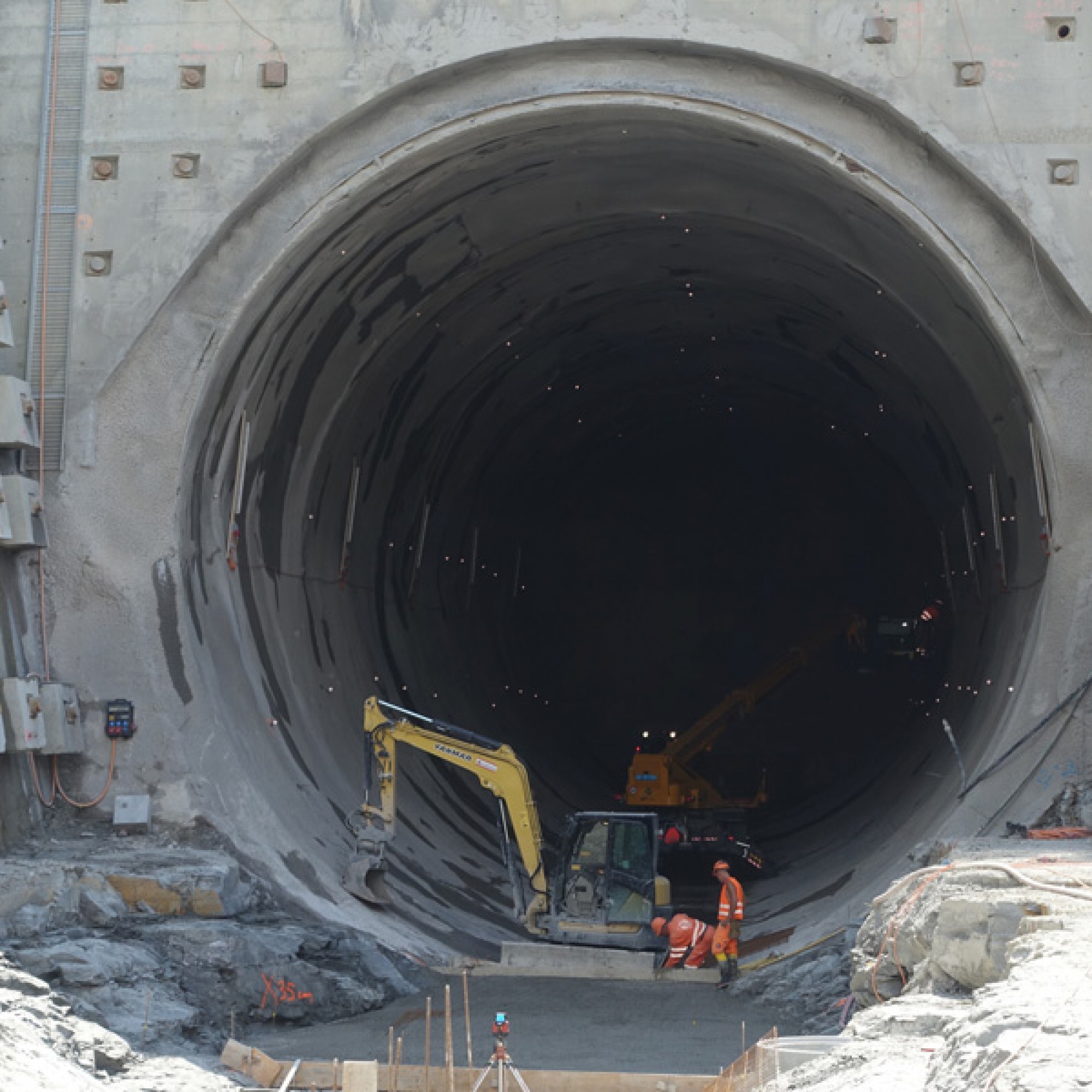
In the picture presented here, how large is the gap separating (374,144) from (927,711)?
38.0ft

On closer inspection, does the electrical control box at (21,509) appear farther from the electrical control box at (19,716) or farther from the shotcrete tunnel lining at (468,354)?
the shotcrete tunnel lining at (468,354)

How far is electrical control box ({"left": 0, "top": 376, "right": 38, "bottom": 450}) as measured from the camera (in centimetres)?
1279

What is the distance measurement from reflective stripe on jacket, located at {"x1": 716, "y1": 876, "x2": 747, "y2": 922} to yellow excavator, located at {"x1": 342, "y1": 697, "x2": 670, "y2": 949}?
1161 millimetres

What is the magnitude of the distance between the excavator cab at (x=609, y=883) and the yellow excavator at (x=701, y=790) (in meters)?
4.34

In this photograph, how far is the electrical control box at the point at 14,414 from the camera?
42.0ft

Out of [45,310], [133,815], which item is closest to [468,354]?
[45,310]

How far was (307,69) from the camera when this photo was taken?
43.1 feet

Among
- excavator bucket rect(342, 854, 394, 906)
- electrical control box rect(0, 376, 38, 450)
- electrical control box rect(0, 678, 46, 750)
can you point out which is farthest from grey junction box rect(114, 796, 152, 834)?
electrical control box rect(0, 376, 38, 450)

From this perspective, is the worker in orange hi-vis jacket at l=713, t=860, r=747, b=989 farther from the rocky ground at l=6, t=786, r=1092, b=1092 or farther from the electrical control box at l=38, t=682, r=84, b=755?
the electrical control box at l=38, t=682, r=84, b=755

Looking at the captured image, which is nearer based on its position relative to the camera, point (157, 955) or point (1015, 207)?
point (157, 955)

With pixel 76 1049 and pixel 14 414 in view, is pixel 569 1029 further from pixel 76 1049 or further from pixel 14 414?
pixel 14 414

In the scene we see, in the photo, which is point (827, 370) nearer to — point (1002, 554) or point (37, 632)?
point (1002, 554)

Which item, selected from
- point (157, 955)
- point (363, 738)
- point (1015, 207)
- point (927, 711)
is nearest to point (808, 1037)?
point (157, 955)

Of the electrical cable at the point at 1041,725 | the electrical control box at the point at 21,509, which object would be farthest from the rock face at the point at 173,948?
the electrical cable at the point at 1041,725
